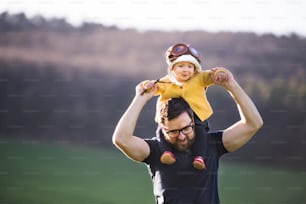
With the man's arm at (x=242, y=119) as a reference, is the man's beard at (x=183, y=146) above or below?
below


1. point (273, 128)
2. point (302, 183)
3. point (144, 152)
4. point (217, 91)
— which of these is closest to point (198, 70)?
point (144, 152)

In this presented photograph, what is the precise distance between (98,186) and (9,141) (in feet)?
1.64

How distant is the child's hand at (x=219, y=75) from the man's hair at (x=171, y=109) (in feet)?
0.24

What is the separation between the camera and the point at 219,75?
4.15 feet

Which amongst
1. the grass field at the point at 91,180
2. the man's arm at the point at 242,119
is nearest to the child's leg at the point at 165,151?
the man's arm at the point at 242,119

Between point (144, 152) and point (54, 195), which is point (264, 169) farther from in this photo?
point (144, 152)

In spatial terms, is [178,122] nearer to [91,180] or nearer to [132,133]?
[132,133]

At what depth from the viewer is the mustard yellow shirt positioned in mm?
1290

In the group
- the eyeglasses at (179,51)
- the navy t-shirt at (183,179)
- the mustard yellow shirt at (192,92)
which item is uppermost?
the eyeglasses at (179,51)

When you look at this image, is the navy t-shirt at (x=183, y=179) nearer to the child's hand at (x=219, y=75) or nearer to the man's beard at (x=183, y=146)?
the man's beard at (x=183, y=146)

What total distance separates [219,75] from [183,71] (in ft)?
0.22

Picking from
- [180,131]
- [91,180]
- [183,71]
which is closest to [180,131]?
[180,131]

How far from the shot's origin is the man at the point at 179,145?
1238 mm

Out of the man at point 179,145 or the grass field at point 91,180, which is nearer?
the man at point 179,145
